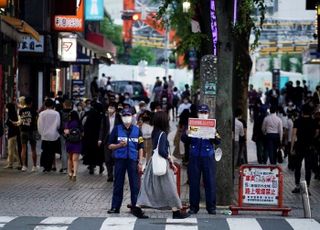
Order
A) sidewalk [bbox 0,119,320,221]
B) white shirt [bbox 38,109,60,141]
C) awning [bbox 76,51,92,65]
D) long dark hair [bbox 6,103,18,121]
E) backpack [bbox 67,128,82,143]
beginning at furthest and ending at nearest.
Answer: awning [bbox 76,51,92,65], long dark hair [bbox 6,103,18,121], white shirt [bbox 38,109,60,141], backpack [bbox 67,128,82,143], sidewalk [bbox 0,119,320,221]

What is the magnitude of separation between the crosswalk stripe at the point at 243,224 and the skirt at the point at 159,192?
943 millimetres

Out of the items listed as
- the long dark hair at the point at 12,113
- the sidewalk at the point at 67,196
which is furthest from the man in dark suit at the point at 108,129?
the long dark hair at the point at 12,113

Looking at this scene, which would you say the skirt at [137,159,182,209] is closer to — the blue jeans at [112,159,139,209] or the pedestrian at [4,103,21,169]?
the blue jeans at [112,159,139,209]

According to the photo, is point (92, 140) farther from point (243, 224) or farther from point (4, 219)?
point (243, 224)

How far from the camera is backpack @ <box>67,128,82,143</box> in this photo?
2100 cm

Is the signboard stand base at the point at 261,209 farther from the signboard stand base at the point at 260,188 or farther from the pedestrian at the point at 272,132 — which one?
the pedestrian at the point at 272,132

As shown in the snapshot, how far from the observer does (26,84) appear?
35.5 metres

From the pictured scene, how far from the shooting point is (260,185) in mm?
15539

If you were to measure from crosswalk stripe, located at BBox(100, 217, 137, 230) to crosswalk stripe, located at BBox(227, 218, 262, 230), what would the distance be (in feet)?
4.99

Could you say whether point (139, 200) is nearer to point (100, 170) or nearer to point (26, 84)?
point (100, 170)

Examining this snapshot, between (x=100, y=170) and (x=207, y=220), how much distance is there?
935 centimetres

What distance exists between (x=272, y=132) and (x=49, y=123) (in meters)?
6.09

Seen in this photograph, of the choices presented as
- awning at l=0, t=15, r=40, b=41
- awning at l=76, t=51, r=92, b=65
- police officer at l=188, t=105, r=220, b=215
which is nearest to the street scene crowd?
police officer at l=188, t=105, r=220, b=215

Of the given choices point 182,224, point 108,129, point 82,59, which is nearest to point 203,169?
point 182,224
